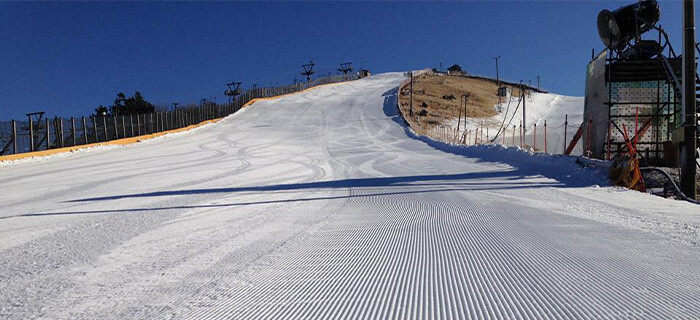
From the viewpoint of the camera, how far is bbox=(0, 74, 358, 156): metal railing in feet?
92.3

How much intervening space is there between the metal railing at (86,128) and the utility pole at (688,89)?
95.4 ft

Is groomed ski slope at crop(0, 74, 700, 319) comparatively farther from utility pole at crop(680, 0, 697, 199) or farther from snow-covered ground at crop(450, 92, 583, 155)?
Result: snow-covered ground at crop(450, 92, 583, 155)

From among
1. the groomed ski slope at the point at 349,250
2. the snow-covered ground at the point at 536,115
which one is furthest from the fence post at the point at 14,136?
the snow-covered ground at the point at 536,115

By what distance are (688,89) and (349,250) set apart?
1048 centimetres

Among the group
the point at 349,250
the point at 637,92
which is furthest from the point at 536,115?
the point at 349,250

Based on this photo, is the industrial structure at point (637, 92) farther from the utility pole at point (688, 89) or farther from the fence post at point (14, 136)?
the fence post at point (14, 136)

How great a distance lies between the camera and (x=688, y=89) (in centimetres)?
1132

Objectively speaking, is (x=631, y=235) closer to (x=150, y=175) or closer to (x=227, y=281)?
(x=227, y=281)

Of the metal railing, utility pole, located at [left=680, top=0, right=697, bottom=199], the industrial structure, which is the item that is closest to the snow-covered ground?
the industrial structure

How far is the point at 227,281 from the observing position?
12.6 ft

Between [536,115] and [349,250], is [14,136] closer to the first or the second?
[349,250]

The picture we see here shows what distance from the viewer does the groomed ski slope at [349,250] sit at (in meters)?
3.25

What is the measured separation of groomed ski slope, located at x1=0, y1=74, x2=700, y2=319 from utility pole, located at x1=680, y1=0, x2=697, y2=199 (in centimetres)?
233

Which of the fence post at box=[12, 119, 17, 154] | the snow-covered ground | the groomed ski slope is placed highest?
the snow-covered ground
